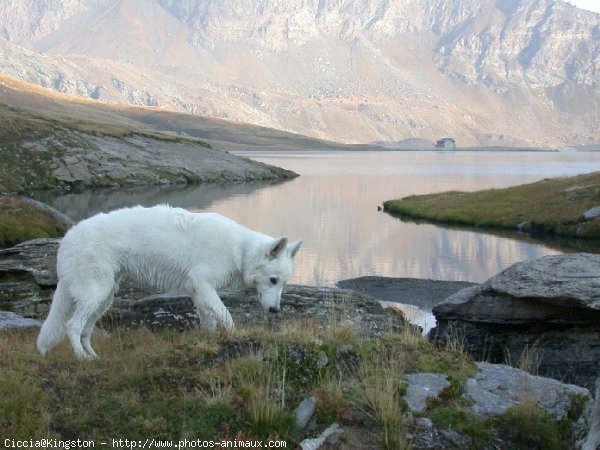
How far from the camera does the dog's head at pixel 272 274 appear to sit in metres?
11.9

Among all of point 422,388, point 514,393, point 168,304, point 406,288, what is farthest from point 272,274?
point 406,288

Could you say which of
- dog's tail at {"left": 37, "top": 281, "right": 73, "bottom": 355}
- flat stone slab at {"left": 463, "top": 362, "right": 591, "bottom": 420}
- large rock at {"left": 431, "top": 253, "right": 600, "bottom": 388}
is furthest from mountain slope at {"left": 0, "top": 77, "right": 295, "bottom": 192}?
flat stone slab at {"left": 463, "top": 362, "right": 591, "bottom": 420}

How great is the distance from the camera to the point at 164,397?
9.27 metres

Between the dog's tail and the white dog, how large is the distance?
0.6 inches

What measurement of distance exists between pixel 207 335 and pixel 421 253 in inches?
1411

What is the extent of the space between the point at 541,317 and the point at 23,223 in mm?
25028

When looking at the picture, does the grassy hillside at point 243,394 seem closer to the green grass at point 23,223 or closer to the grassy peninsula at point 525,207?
the green grass at point 23,223

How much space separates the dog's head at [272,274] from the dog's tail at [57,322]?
→ 3.19 m

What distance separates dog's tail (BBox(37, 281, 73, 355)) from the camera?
11586mm

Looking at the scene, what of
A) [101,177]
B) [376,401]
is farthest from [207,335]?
[101,177]

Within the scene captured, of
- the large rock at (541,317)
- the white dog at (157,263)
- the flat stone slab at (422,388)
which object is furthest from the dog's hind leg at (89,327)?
the large rock at (541,317)

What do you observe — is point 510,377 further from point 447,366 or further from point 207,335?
point 207,335

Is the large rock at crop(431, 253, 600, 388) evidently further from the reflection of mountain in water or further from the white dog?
the reflection of mountain in water

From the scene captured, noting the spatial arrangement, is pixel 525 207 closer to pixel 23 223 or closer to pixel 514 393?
pixel 23 223
